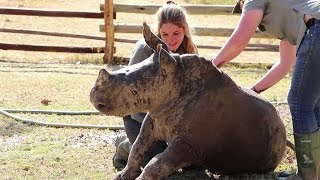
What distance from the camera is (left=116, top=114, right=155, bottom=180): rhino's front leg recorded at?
158 inches

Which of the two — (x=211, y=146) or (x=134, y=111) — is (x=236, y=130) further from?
(x=134, y=111)

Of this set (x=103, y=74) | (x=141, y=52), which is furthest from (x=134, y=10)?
(x=103, y=74)

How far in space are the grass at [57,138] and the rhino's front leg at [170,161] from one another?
21.2 inches

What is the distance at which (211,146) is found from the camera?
3.83m

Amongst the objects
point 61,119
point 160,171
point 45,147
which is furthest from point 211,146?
point 61,119

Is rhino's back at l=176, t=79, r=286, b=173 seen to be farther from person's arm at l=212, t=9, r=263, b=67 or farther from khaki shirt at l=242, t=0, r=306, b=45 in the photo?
khaki shirt at l=242, t=0, r=306, b=45

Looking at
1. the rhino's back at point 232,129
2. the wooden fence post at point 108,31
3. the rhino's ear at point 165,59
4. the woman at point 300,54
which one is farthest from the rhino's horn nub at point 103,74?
the wooden fence post at point 108,31

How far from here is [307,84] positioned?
3.73 m

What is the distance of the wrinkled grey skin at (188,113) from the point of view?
11.8 ft

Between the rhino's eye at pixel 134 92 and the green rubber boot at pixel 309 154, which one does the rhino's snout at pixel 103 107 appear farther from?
the green rubber boot at pixel 309 154

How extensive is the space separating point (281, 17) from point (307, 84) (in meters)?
0.45

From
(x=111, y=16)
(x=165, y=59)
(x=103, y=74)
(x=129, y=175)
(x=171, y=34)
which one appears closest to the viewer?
(x=103, y=74)

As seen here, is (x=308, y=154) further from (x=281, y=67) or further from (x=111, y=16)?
(x=111, y=16)

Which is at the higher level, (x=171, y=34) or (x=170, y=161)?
(x=171, y=34)
